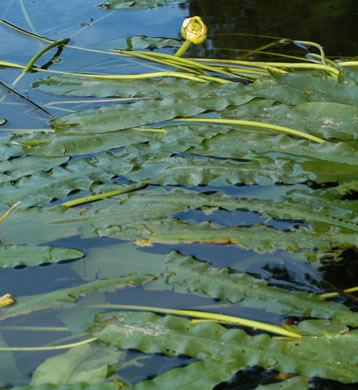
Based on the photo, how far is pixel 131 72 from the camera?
2182mm

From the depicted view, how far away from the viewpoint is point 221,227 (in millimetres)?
1267

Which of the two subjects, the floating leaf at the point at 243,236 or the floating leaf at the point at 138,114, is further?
the floating leaf at the point at 138,114

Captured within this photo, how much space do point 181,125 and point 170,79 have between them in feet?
1.27

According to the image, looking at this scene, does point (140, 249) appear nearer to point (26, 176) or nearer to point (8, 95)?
point (26, 176)

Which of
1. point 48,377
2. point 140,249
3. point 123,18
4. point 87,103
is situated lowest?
point 48,377

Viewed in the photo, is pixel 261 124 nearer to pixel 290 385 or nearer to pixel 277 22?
pixel 290 385

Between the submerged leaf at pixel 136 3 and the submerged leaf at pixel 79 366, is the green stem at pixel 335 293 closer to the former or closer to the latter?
the submerged leaf at pixel 79 366

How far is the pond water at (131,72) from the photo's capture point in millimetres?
1080

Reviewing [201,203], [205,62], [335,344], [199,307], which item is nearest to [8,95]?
[205,62]

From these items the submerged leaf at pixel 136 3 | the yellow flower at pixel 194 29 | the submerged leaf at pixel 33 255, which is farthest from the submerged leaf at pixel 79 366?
the submerged leaf at pixel 136 3

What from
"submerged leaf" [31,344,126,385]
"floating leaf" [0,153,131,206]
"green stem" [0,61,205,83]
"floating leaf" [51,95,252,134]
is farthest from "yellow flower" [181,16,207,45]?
"submerged leaf" [31,344,126,385]

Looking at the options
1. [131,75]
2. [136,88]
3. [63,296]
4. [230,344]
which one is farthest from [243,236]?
[131,75]

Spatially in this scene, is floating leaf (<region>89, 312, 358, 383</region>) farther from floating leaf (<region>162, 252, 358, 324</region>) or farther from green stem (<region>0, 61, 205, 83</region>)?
green stem (<region>0, 61, 205, 83</region>)

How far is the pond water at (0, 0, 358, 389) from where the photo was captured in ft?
3.54
